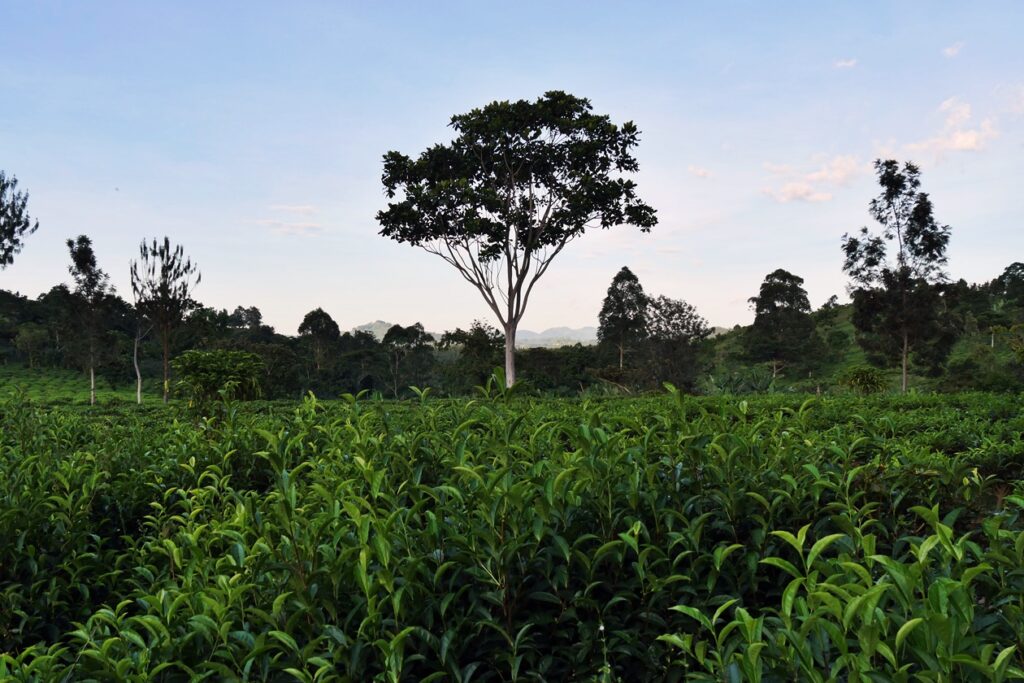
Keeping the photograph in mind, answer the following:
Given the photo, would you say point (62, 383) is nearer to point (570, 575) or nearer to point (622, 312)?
point (622, 312)

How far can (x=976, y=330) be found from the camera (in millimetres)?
41281

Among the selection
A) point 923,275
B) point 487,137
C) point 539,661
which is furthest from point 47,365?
point 539,661

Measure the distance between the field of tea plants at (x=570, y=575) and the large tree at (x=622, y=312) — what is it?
39.5 metres

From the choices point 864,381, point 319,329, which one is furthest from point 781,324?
point 319,329

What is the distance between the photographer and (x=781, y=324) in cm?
4578

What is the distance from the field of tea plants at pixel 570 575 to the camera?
1314 millimetres

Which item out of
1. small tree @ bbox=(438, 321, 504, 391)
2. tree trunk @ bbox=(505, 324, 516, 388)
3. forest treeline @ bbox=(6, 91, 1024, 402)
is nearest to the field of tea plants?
forest treeline @ bbox=(6, 91, 1024, 402)

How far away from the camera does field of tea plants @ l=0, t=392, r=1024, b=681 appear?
1314mm

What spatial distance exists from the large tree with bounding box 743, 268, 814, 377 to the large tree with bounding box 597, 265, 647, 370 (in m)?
9.33

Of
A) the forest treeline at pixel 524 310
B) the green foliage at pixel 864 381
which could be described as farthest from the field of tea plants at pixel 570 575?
the green foliage at pixel 864 381

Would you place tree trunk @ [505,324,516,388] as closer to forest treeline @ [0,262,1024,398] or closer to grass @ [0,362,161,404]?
forest treeline @ [0,262,1024,398]

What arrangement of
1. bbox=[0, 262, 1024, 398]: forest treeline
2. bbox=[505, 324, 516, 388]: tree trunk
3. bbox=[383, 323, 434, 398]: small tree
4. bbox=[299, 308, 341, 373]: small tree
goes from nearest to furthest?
bbox=[505, 324, 516, 388]: tree trunk, bbox=[0, 262, 1024, 398]: forest treeline, bbox=[383, 323, 434, 398]: small tree, bbox=[299, 308, 341, 373]: small tree

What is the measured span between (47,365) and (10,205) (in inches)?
454

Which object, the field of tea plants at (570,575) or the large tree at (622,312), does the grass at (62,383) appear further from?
the field of tea plants at (570,575)
